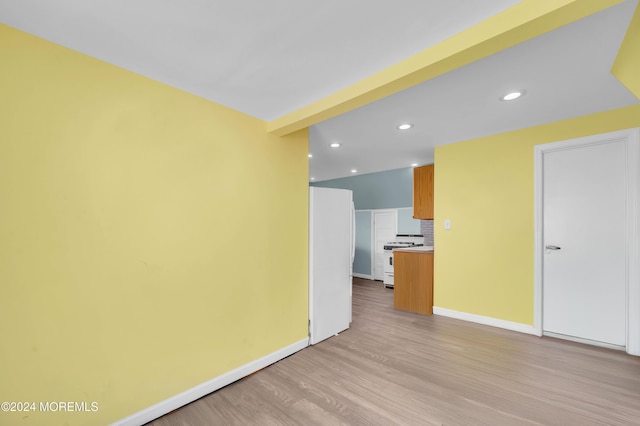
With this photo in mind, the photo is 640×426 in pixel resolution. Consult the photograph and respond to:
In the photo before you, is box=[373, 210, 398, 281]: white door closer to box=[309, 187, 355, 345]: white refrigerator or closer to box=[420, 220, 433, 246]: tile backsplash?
box=[420, 220, 433, 246]: tile backsplash

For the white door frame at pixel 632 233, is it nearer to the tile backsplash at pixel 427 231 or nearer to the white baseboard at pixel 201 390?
the tile backsplash at pixel 427 231

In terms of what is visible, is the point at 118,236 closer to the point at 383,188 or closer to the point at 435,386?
the point at 435,386

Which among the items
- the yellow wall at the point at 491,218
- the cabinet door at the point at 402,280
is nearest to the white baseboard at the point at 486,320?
the yellow wall at the point at 491,218

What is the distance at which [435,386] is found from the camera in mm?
2203

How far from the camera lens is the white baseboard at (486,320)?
3.21 metres

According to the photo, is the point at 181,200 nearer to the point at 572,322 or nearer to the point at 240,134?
the point at 240,134

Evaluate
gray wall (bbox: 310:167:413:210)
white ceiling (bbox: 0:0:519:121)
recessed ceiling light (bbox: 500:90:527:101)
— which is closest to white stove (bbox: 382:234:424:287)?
gray wall (bbox: 310:167:413:210)

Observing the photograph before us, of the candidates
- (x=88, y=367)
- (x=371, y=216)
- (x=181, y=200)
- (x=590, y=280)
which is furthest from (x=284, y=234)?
(x=371, y=216)

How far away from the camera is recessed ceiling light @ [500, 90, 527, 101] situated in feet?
7.55

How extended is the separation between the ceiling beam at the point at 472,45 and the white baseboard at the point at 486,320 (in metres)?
3.22

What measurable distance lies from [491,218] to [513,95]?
1.67m

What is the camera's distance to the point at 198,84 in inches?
78.6

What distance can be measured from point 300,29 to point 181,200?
4.75ft

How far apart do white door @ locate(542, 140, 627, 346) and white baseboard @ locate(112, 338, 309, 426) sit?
308cm
